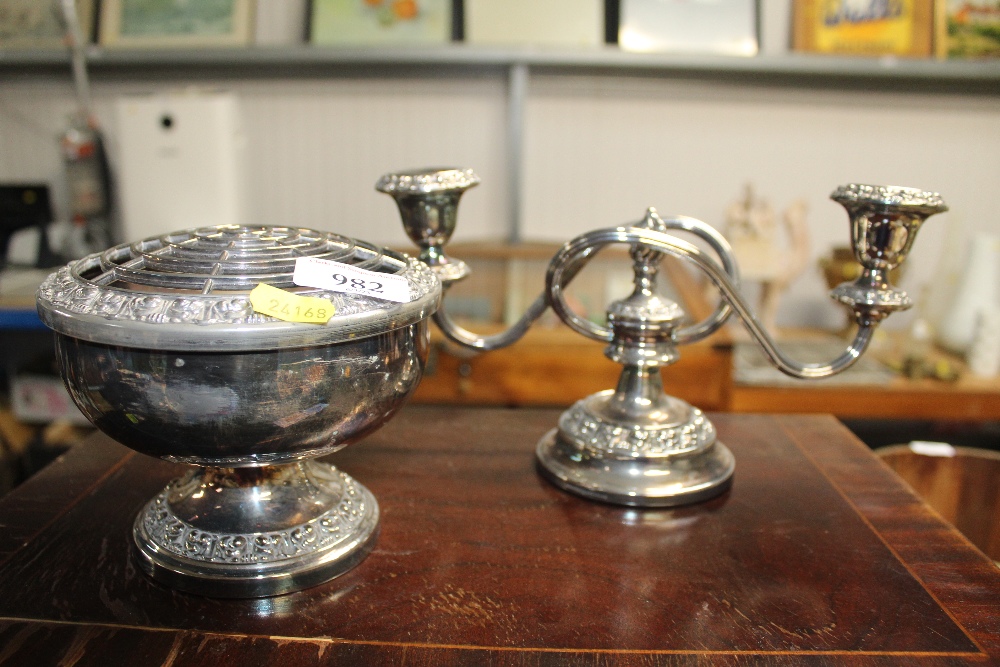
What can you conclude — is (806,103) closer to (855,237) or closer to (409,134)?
(409,134)

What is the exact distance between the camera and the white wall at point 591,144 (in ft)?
6.88

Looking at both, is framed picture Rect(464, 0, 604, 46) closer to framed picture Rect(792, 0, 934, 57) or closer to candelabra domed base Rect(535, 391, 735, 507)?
framed picture Rect(792, 0, 934, 57)

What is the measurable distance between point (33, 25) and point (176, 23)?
0.38 m

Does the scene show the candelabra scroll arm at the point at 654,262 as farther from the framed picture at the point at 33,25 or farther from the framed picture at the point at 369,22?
the framed picture at the point at 33,25

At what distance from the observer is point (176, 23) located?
204 centimetres

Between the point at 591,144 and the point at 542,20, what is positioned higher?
the point at 542,20

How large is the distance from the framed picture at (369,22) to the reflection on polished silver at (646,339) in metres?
1.33

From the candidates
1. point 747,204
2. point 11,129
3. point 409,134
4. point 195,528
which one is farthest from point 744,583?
point 11,129

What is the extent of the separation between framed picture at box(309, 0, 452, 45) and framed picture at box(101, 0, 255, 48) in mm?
194

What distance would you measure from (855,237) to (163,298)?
0.64 meters

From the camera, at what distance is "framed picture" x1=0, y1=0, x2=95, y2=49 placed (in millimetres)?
2041

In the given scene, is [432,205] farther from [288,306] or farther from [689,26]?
[689,26]

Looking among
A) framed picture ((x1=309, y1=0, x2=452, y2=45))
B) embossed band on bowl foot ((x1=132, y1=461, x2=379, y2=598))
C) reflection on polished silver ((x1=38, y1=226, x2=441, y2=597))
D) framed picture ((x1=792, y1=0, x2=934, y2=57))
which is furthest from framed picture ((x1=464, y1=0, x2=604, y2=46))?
embossed band on bowl foot ((x1=132, y1=461, x2=379, y2=598))

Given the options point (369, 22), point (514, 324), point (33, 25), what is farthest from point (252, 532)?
point (33, 25)
